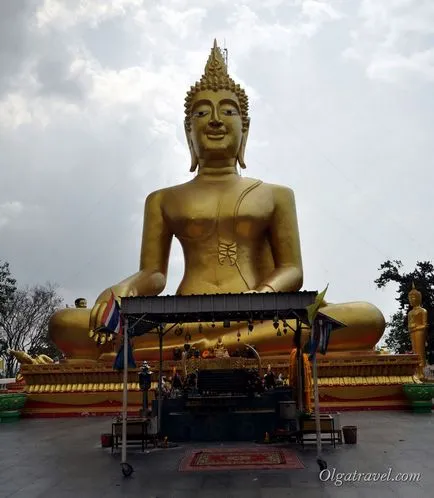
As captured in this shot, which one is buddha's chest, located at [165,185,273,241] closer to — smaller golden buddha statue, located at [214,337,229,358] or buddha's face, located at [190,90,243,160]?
buddha's face, located at [190,90,243,160]

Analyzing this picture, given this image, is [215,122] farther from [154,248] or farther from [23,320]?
[23,320]

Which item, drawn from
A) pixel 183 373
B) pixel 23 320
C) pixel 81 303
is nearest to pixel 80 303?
pixel 81 303

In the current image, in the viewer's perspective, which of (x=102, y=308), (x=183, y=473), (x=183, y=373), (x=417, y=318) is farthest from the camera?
(x=417, y=318)

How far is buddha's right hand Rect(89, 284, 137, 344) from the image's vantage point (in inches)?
384

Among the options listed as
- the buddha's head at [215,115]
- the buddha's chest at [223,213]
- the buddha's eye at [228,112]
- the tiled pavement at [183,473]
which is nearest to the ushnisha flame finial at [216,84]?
the buddha's head at [215,115]

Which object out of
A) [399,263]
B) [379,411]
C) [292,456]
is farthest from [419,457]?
[399,263]

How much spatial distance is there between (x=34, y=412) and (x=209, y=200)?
695 centimetres

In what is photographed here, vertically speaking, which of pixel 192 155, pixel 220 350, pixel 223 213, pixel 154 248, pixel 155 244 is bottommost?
pixel 220 350

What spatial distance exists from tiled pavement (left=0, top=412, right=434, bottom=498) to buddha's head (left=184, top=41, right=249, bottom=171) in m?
8.68

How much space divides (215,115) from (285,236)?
377cm

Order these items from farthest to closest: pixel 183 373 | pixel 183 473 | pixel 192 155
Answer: pixel 192 155
pixel 183 373
pixel 183 473

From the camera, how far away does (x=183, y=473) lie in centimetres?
636

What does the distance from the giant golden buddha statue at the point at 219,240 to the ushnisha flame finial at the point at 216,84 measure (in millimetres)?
29

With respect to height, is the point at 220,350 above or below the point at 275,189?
below
